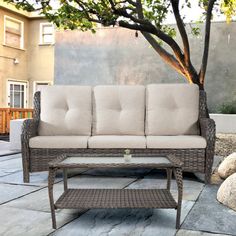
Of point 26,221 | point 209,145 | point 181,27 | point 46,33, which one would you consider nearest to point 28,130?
point 26,221

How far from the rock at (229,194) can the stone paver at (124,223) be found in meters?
0.33

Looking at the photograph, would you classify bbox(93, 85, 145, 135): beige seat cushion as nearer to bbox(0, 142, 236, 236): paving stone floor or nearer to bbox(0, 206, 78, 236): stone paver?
bbox(0, 142, 236, 236): paving stone floor

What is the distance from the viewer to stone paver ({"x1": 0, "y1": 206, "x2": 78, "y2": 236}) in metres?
2.18

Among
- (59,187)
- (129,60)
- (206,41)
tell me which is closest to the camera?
(59,187)

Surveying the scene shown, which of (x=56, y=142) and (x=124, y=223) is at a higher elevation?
(x=56, y=142)

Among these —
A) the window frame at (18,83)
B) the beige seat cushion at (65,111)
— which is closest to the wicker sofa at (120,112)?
the beige seat cushion at (65,111)

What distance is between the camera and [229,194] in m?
2.75

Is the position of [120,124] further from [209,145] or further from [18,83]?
[18,83]

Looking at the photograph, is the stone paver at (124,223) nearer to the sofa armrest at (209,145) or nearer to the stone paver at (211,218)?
the stone paver at (211,218)

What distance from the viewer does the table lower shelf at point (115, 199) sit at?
2.30 metres

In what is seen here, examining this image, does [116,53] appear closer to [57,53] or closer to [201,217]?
[57,53]

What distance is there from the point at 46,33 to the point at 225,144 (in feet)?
30.9

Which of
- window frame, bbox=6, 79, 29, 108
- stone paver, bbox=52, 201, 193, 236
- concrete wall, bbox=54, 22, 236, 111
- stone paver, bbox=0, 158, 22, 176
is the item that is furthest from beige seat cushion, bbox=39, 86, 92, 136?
window frame, bbox=6, 79, 29, 108

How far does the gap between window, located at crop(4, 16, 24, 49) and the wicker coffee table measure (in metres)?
11.4
